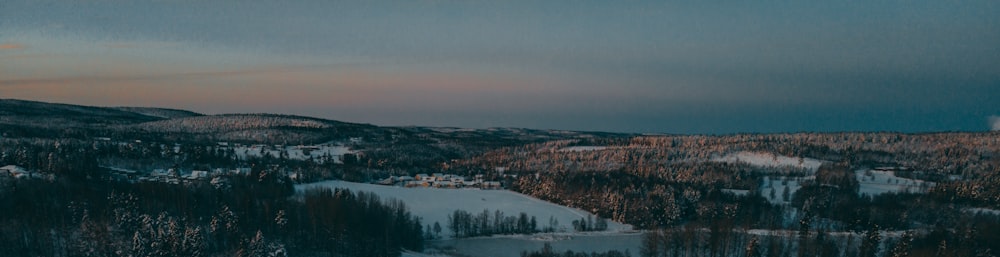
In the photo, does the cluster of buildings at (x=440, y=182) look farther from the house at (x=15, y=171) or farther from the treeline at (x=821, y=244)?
the house at (x=15, y=171)

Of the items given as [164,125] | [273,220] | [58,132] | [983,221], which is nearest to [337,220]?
[273,220]

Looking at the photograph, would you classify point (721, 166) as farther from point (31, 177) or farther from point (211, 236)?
point (31, 177)

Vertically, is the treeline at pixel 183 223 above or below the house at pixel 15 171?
below

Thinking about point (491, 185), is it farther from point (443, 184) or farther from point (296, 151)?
point (296, 151)

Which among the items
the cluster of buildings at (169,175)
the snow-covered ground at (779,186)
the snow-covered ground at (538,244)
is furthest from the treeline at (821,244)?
the cluster of buildings at (169,175)

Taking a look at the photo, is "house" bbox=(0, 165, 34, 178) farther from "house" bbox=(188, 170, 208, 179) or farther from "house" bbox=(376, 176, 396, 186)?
"house" bbox=(376, 176, 396, 186)

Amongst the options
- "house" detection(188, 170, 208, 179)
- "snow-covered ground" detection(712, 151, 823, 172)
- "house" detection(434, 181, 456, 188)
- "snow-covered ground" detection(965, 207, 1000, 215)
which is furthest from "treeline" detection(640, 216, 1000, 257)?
"house" detection(188, 170, 208, 179)
